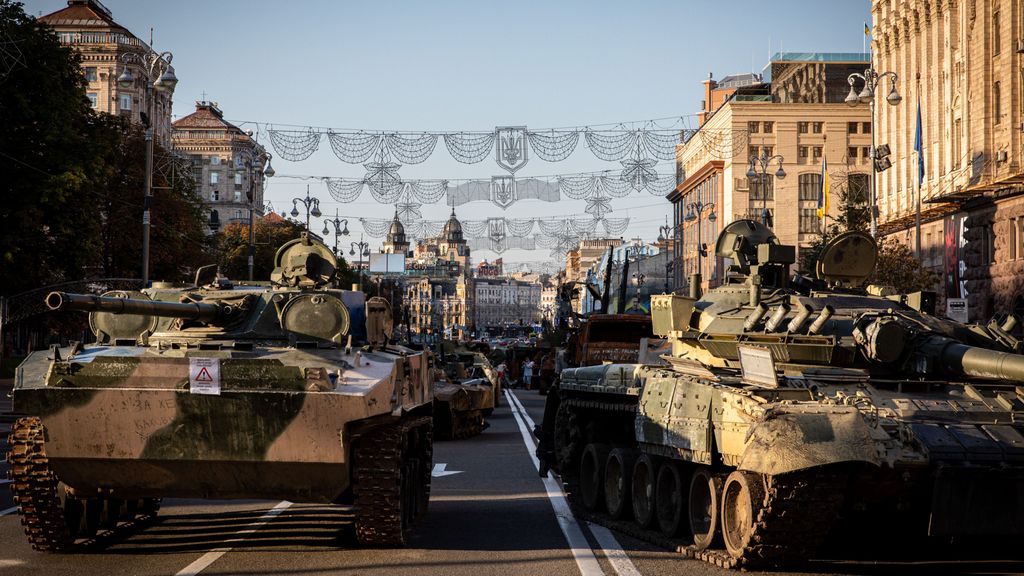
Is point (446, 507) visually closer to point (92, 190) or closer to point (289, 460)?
point (289, 460)

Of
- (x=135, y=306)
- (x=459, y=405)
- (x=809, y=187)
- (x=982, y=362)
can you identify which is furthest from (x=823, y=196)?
(x=135, y=306)

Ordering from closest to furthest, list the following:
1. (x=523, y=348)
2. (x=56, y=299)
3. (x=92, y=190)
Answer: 1. (x=56, y=299)
2. (x=92, y=190)
3. (x=523, y=348)

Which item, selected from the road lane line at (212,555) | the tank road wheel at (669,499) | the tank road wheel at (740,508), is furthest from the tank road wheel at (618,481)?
the road lane line at (212,555)

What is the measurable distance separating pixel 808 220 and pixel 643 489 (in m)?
73.1

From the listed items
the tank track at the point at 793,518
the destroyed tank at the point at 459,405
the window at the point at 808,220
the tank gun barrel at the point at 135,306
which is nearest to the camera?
the tank track at the point at 793,518

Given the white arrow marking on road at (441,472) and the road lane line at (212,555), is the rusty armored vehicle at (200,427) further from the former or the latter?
the white arrow marking on road at (441,472)

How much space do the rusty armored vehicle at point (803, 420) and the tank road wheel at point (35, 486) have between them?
4.96m

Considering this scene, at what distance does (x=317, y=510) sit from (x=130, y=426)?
4068 mm

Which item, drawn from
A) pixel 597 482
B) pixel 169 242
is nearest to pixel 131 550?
pixel 597 482

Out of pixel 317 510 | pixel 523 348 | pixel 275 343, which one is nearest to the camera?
pixel 275 343

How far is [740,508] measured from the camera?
33.8 feet

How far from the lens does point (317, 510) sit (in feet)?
46.8

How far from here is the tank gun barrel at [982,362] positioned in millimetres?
10391

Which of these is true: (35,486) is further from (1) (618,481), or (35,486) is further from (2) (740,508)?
(1) (618,481)
